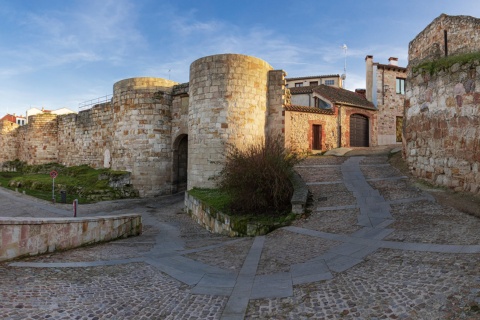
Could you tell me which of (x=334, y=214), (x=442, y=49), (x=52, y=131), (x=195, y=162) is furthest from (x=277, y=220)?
(x=52, y=131)

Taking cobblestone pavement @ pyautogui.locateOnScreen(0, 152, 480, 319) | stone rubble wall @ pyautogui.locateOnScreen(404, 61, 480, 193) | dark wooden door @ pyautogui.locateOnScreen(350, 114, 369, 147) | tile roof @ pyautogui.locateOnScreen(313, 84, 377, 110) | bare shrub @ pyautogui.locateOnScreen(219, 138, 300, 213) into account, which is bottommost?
cobblestone pavement @ pyautogui.locateOnScreen(0, 152, 480, 319)

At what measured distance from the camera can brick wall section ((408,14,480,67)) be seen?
10.3 metres

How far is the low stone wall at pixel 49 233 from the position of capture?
532cm

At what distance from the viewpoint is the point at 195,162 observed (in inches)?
552

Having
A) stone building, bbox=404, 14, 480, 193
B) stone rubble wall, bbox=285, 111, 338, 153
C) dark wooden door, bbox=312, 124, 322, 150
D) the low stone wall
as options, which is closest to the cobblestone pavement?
the low stone wall

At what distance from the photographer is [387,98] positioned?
84.1 ft

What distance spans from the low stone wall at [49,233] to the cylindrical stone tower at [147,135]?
30.1 feet

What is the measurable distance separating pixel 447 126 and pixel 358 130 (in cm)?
1602

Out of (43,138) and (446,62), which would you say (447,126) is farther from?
(43,138)

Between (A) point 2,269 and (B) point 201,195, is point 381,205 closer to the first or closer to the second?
(B) point 201,195

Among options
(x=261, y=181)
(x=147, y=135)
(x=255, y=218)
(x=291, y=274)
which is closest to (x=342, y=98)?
(x=147, y=135)

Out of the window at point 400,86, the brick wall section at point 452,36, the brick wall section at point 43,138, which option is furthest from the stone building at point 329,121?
the brick wall section at point 43,138

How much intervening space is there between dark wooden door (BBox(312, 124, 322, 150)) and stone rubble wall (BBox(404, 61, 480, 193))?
9.83m

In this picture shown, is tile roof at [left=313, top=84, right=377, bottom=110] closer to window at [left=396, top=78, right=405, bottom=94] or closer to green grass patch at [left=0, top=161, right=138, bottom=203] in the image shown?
window at [left=396, top=78, right=405, bottom=94]
